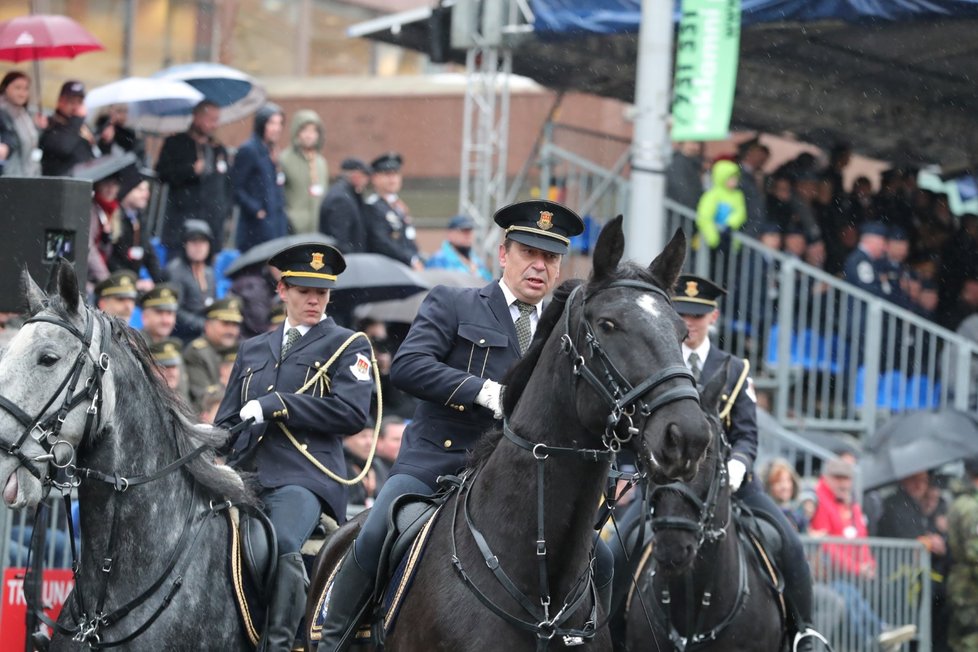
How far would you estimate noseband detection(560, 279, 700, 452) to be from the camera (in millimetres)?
6066

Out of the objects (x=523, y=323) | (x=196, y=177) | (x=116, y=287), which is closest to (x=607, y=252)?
(x=523, y=323)

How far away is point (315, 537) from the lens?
29.5 ft

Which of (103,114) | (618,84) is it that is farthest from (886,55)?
(103,114)

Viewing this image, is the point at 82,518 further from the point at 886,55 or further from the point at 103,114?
the point at 886,55

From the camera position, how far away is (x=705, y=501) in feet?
29.5

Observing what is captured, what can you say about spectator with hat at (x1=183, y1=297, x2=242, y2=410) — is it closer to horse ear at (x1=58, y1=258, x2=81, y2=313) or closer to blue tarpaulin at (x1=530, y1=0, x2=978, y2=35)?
blue tarpaulin at (x1=530, y1=0, x2=978, y2=35)

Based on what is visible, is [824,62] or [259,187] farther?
[824,62]

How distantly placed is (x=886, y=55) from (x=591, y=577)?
13.6 metres

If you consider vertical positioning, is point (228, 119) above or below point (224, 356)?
above

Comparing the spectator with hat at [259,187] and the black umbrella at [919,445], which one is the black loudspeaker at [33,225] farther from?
the black umbrella at [919,445]

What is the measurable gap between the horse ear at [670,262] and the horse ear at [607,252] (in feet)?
0.54

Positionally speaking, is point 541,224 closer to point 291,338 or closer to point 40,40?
point 291,338

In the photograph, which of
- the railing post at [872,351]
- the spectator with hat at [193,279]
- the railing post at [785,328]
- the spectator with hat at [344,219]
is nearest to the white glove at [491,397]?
the spectator with hat at [193,279]

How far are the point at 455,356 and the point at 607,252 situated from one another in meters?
1.33
